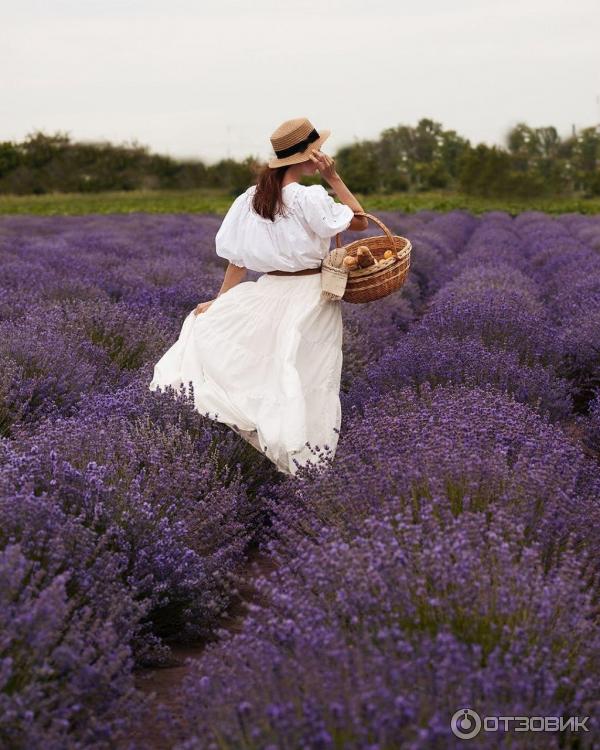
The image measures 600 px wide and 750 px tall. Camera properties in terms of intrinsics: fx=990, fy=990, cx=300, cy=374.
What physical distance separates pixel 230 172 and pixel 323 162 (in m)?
45.8

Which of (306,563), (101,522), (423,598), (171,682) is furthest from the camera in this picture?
(101,522)

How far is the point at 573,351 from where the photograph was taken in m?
5.82

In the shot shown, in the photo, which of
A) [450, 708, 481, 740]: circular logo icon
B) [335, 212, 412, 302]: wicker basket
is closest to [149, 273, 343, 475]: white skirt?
[335, 212, 412, 302]: wicker basket

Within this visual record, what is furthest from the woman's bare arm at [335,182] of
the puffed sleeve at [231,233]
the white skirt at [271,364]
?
the puffed sleeve at [231,233]

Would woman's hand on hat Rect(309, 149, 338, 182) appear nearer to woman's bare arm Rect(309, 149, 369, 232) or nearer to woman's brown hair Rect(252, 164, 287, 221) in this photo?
woman's bare arm Rect(309, 149, 369, 232)

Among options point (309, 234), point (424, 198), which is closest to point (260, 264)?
point (309, 234)

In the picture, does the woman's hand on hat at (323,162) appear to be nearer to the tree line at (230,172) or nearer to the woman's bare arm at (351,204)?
the woman's bare arm at (351,204)

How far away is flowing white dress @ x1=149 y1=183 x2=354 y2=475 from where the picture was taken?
378 cm

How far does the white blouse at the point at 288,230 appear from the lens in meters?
3.77

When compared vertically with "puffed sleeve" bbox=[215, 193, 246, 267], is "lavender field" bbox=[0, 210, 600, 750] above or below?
below

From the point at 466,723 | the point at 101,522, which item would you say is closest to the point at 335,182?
the point at 101,522

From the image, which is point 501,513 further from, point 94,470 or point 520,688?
point 94,470

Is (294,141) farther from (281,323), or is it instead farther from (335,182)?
(281,323)

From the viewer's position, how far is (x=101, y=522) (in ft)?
9.25
